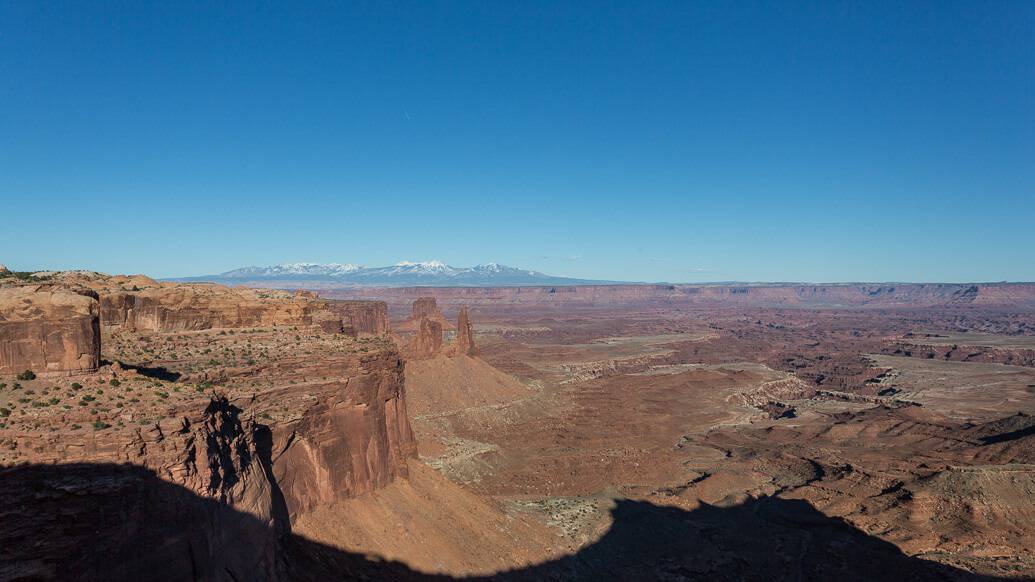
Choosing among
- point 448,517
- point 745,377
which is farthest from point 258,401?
point 745,377

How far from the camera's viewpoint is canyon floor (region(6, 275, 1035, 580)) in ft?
40.8

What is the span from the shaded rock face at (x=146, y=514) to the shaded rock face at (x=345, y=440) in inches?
175

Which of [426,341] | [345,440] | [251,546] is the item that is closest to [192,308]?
[345,440]

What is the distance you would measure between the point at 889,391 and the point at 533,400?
2292 inches

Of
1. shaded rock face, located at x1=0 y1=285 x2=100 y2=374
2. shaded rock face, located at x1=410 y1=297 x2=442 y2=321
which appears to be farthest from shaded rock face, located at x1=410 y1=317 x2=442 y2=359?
shaded rock face, located at x1=0 y1=285 x2=100 y2=374

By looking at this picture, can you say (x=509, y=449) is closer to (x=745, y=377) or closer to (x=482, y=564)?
(x=482, y=564)

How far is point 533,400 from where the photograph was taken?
70.2m

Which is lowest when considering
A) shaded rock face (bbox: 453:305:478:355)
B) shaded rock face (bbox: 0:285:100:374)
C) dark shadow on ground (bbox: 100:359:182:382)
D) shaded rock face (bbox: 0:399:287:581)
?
shaded rock face (bbox: 453:305:478:355)

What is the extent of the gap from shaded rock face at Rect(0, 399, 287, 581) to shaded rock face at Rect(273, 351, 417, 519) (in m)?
4.44

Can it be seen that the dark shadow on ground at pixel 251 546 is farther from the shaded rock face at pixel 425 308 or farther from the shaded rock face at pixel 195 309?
the shaded rock face at pixel 425 308

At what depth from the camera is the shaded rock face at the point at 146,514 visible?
11263 millimetres

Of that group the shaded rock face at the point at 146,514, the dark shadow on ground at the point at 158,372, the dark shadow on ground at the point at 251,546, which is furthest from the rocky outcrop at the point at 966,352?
the dark shadow on ground at the point at 158,372

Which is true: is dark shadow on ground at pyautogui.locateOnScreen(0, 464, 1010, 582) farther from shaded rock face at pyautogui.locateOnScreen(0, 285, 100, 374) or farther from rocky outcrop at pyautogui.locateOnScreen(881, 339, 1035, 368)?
rocky outcrop at pyautogui.locateOnScreen(881, 339, 1035, 368)

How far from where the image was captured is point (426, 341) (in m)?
71.4
